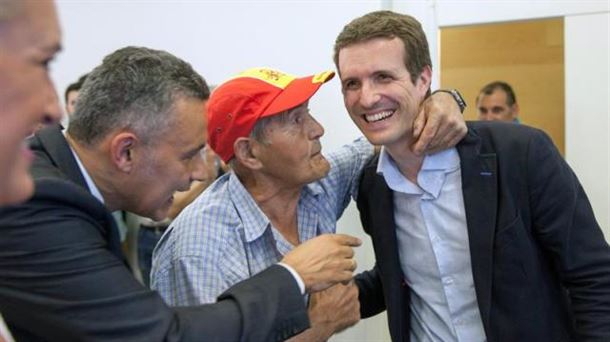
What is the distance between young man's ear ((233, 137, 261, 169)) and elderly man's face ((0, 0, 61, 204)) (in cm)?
74

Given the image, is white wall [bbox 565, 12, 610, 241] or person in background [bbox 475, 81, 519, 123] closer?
white wall [bbox 565, 12, 610, 241]

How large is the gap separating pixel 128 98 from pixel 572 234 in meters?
0.92

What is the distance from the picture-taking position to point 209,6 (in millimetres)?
2547

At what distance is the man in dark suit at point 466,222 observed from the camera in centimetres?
135

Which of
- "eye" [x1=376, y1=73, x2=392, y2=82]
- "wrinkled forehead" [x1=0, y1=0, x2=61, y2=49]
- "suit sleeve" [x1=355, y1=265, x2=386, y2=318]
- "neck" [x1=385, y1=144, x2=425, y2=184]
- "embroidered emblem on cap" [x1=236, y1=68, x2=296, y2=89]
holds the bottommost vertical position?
"suit sleeve" [x1=355, y1=265, x2=386, y2=318]

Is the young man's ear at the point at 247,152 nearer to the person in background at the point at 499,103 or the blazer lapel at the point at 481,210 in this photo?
the blazer lapel at the point at 481,210

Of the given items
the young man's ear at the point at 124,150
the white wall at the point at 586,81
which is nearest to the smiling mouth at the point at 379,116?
the young man's ear at the point at 124,150

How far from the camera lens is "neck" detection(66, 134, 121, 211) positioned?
1086 millimetres

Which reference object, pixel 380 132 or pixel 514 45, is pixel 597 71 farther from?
pixel 514 45

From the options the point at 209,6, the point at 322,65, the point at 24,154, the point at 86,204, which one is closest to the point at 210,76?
the point at 209,6

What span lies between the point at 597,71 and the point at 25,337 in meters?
2.02

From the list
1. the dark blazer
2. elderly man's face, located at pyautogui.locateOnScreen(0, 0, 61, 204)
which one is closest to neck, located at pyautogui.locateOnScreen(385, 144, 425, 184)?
the dark blazer

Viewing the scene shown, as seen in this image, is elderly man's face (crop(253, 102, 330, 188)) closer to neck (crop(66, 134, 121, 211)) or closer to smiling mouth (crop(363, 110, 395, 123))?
smiling mouth (crop(363, 110, 395, 123))

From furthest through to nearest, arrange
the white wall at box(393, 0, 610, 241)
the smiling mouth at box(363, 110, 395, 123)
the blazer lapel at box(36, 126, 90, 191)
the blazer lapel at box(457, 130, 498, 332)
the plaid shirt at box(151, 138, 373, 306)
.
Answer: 1. the white wall at box(393, 0, 610, 241)
2. the smiling mouth at box(363, 110, 395, 123)
3. the blazer lapel at box(457, 130, 498, 332)
4. the plaid shirt at box(151, 138, 373, 306)
5. the blazer lapel at box(36, 126, 90, 191)
